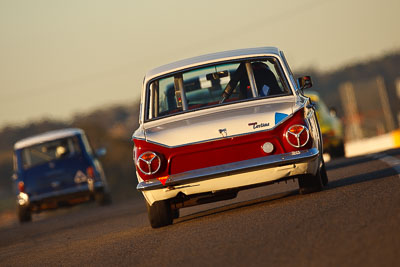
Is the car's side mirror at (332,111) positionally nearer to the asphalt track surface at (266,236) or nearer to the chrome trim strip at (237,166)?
the asphalt track surface at (266,236)

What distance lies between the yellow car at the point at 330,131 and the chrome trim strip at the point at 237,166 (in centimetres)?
1107

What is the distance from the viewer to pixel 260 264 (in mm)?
6480

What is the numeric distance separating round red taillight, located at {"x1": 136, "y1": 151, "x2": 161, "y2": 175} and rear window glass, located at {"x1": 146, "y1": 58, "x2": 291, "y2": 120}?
3.05ft

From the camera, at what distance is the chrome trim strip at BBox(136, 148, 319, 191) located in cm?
930

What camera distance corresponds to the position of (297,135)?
30.8ft

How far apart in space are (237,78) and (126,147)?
62924mm

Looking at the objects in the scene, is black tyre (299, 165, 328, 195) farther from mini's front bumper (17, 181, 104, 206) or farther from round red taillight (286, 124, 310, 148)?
mini's front bumper (17, 181, 104, 206)

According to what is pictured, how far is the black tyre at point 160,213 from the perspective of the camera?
32.6 feet

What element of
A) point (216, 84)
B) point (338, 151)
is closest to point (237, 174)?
point (216, 84)

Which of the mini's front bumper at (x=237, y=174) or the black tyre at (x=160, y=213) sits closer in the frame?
the mini's front bumper at (x=237, y=174)

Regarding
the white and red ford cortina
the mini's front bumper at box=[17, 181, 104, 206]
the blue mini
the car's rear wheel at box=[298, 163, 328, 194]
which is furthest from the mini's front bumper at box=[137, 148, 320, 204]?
the blue mini

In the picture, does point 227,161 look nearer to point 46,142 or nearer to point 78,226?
point 78,226

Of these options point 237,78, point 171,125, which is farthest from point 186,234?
point 237,78

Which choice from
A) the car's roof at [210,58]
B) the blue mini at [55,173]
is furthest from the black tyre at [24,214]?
the car's roof at [210,58]
